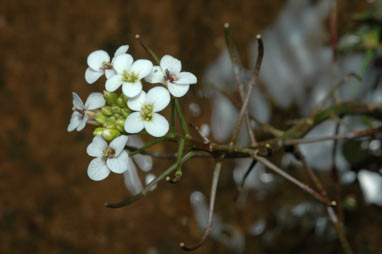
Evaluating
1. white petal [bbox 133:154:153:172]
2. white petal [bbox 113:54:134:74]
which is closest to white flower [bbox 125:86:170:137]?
white petal [bbox 113:54:134:74]

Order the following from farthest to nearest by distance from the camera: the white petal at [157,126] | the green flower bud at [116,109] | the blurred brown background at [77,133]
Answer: the blurred brown background at [77,133], the green flower bud at [116,109], the white petal at [157,126]

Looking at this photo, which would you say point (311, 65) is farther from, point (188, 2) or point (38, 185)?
point (38, 185)

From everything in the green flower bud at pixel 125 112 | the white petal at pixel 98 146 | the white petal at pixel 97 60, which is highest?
the white petal at pixel 97 60

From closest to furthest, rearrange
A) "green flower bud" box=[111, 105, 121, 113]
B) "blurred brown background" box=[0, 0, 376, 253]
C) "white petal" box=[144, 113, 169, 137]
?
"white petal" box=[144, 113, 169, 137] < "green flower bud" box=[111, 105, 121, 113] < "blurred brown background" box=[0, 0, 376, 253]

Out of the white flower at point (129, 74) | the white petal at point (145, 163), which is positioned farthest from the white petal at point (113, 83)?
the white petal at point (145, 163)

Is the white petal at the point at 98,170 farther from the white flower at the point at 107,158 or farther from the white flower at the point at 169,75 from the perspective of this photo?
the white flower at the point at 169,75

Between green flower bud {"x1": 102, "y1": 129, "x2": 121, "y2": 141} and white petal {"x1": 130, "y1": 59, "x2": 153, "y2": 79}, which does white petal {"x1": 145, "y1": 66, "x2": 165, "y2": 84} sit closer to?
white petal {"x1": 130, "y1": 59, "x2": 153, "y2": 79}

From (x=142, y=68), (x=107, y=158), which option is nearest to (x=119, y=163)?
(x=107, y=158)

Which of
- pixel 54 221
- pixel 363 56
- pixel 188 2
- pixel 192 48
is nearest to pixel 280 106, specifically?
pixel 363 56
